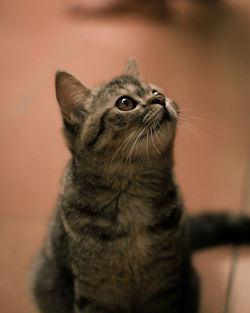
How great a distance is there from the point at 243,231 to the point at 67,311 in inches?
39.1

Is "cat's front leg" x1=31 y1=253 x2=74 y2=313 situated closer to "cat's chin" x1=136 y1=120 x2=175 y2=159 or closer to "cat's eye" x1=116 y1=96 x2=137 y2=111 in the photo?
"cat's chin" x1=136 y1=120 x2=175 y2=159

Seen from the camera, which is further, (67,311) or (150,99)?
(67,311)

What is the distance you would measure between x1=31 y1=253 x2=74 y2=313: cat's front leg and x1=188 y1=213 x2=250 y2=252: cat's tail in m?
0.71

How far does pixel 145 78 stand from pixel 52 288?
1168 mm

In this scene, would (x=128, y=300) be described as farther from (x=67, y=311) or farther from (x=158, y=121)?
(x=158, y=121)

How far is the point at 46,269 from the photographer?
5.97 feet

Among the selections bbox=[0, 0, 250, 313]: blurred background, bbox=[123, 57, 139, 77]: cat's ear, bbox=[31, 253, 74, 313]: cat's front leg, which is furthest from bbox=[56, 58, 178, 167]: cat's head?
bbox=[31, 253, 74, 313]: cat's front leg

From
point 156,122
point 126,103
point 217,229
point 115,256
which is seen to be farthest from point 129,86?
point 217,229

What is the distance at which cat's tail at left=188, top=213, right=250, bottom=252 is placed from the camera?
1981 millimetres

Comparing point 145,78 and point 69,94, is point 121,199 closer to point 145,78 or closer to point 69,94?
point 69,94

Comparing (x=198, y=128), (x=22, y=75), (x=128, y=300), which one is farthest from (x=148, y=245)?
(x=22, y=75)

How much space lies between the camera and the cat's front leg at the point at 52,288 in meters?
1.73

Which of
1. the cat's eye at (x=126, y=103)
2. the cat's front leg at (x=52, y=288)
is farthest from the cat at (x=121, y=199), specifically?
the cat's front leg at (x=52, y=288)

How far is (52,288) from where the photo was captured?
177cm
